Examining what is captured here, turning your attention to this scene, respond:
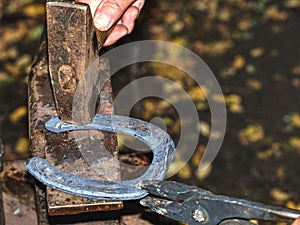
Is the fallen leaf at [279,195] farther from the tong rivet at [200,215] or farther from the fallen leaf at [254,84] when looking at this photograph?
the tong rivet at [200,215]

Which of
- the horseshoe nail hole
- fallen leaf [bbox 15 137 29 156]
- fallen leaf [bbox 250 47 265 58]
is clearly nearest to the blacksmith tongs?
the horseshoe nail hole

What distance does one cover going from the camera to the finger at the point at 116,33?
3.46m

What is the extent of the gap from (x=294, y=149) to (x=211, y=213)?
2685mm

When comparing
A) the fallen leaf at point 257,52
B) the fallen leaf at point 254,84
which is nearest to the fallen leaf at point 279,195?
the fallen leaf at point 254,84

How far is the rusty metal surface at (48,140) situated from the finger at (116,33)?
13.0 inches

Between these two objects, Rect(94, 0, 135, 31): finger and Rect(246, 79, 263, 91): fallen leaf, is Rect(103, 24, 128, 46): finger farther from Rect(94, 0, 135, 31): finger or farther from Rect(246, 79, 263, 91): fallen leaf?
Rect(246, 79, 263, 91): fallen leaf

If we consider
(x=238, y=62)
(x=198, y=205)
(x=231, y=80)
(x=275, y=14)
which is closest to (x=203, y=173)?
(x=231, y=80)

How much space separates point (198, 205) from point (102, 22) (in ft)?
2.77

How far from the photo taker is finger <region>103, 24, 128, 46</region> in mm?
3463

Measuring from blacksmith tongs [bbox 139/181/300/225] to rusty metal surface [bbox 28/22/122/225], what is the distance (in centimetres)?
16

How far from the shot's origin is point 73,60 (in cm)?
265

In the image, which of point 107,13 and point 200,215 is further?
point 107,13

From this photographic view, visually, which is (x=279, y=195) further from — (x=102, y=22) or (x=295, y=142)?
(x=102, y=22)

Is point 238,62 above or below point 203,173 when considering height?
above
